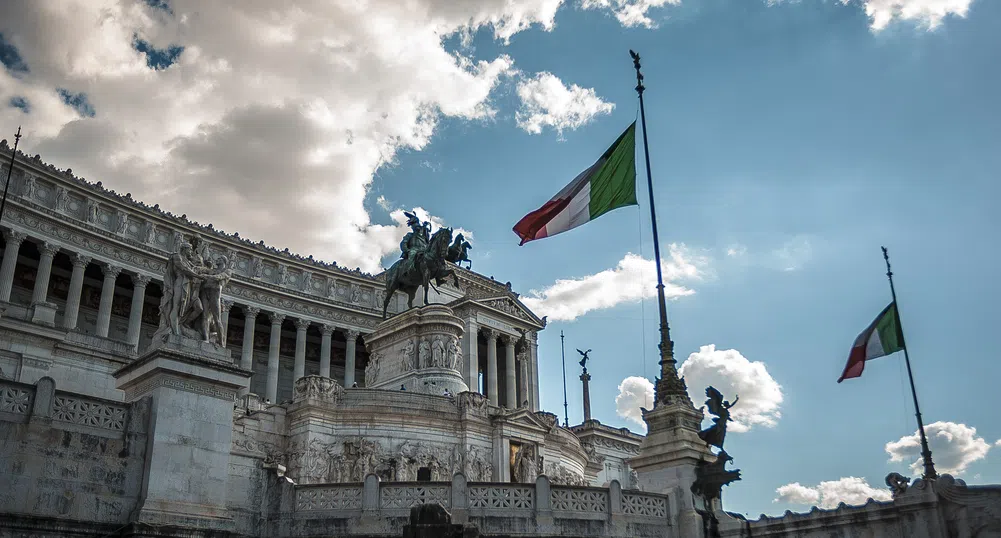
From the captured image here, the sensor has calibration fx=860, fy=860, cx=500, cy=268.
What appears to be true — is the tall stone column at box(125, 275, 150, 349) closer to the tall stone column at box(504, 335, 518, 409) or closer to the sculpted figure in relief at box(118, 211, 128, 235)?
the sculpted figure in relief at box(118, 211, 128, 235)

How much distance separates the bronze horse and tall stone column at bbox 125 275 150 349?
88.2 feet

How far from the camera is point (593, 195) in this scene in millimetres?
27031

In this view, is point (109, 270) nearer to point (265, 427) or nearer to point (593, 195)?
point (265, 427)

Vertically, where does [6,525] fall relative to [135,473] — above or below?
below

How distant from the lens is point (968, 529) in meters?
18.3

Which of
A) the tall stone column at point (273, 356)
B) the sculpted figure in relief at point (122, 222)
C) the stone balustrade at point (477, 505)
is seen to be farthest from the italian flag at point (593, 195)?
the sculpted figure in relief at point (122, 222)

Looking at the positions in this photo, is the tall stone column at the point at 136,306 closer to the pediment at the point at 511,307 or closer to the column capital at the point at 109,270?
the column capital at the point at 109,270

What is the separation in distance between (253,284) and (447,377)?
39.5 metres

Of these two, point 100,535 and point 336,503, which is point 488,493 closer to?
point 336,503

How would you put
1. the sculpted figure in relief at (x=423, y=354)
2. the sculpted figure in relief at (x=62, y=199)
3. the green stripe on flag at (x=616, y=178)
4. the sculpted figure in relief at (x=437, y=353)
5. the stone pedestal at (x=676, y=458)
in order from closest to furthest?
1. the stone pedestal at (x=676, y=458)
2. the green stripe on flag at (x=616, y=178)
3. the sculpted figure in relief at (x=437, y=353)
4. the sculpted figure in relief at (x=423, y=354)
5. the sculpted figure in relief at (x=62, y=199)

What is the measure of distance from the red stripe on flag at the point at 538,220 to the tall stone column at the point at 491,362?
5397 cm

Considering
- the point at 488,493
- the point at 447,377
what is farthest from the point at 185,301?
the point at 447,377

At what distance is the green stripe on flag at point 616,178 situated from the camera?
26562mm

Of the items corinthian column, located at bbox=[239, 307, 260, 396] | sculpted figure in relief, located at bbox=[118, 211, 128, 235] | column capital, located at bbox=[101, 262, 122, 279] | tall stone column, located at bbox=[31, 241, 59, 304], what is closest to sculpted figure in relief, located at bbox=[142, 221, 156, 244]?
sculpted figure in relief, located at bbox=[118, 211, 128, 235]
